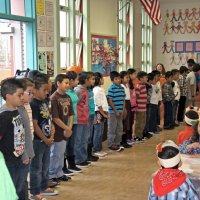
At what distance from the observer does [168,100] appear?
848cm

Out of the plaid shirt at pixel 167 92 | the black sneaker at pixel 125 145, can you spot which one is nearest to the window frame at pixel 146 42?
the plaid shirt at pixel 167 92

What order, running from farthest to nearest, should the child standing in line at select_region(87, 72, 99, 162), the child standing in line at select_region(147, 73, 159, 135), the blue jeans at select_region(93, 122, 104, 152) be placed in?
the child standing in line at select_region(147, 73, 159, 135) → the blue jeans at select_region(93, 122, 104, 152) → the child standing in line at select_region(87, 72, 99, 162)

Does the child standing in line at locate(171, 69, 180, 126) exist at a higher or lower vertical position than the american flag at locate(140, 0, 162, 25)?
lower

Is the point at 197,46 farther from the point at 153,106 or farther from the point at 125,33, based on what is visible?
the point at 153,106

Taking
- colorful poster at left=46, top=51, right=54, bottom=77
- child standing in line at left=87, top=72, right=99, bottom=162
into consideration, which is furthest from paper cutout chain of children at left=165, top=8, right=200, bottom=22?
child standing in line at left=87, top=72, right=99, bottom=162

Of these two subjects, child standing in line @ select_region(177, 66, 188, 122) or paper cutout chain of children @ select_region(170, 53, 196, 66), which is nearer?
child standing in line @ select_region(177, 66, 188, 122)

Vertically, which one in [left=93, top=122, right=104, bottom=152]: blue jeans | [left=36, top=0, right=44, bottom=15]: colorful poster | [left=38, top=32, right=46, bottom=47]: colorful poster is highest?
[left=36, top=0, right=44, bottom=15]: colorful poster

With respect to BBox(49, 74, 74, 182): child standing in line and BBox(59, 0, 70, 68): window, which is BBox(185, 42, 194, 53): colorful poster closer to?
BBox(59, 0, 70, 68): window

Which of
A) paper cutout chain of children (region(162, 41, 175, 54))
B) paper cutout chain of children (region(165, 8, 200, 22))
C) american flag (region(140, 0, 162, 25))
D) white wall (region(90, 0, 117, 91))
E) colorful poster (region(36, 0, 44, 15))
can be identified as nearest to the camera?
colorful poster (region(36, 0, 44, 15))

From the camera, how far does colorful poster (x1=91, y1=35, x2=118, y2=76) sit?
26.7 ft

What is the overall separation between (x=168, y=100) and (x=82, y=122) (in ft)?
11.7

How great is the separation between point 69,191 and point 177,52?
31.7 ft

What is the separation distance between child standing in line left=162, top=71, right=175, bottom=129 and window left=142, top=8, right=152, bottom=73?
12.7 ft

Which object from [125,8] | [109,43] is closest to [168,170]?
[109,43]
